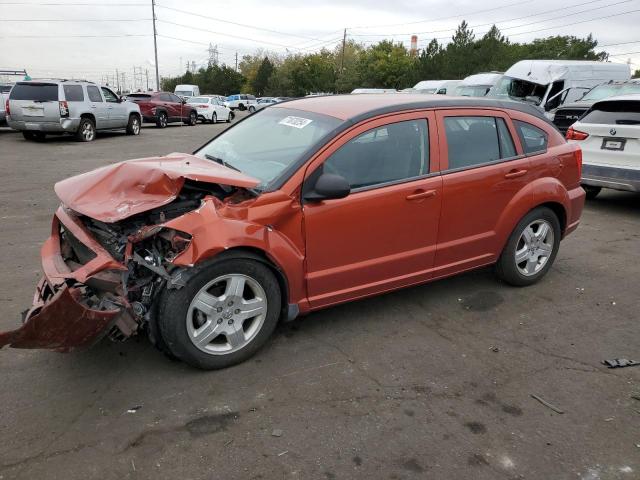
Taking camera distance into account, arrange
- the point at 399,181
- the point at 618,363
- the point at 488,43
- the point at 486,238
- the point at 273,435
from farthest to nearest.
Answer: the point at 488,43 < the point at 486,238 < the point at 399,181 < the point at 618,363 < the point at 273,435

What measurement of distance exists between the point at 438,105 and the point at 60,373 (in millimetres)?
3321

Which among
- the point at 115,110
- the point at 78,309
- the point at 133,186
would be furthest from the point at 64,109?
the point at 78,309

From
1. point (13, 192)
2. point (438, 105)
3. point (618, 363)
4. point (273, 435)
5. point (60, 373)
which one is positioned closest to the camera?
point (273, 435)

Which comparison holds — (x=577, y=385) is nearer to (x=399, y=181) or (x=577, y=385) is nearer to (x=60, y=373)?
(x=399, y=181)

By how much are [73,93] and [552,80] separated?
1478 cm

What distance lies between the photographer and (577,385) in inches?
128

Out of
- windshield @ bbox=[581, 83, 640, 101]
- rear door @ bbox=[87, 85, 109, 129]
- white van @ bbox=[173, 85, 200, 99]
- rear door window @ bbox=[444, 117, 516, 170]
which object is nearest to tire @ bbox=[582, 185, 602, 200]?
windshield @ bbox=[581, 83, 640, 101]

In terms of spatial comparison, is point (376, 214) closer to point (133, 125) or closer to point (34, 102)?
point (34, 102)

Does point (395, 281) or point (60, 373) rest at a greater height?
point (395, 281)

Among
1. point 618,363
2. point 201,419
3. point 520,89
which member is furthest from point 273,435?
point 520,89

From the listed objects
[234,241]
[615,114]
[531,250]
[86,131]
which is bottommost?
[531,250]

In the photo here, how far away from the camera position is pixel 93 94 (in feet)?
52.8

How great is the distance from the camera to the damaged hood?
10.1 ft

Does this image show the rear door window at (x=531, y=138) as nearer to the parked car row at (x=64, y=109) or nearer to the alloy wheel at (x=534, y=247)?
the alloy wheel at (x=534, y=247)
